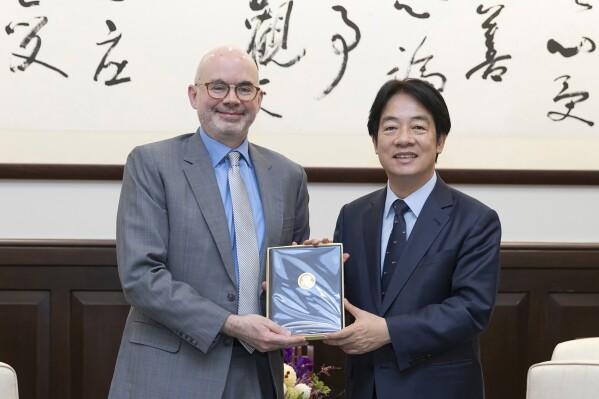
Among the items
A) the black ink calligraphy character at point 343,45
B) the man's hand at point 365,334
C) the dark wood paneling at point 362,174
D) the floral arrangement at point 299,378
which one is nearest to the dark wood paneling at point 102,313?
the dark wood paneling at point 362,174

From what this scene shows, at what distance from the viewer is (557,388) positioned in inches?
63.3

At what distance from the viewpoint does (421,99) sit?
83.0 inches

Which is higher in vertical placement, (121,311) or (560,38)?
(560,38)

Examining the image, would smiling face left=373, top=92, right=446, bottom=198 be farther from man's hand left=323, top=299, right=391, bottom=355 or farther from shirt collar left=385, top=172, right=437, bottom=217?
man's hand left=323, top=299, right=391, bottom=355

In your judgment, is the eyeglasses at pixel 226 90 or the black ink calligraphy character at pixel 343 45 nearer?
the eyeglasses at pixel 226 90

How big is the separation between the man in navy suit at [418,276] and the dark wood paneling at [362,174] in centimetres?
86

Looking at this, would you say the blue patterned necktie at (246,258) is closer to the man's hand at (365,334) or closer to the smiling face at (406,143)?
the man's hand at (365,334)

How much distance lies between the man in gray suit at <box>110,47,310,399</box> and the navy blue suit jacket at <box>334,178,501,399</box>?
0.21 m

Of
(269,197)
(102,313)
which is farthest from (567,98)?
(102,313)

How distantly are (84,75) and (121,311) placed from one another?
32.7 inches

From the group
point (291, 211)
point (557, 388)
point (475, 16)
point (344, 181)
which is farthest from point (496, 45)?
point (557, 388)

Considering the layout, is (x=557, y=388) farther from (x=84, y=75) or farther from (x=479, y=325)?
(x=84, y=75)

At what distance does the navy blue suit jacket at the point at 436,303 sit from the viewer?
1.98 meters

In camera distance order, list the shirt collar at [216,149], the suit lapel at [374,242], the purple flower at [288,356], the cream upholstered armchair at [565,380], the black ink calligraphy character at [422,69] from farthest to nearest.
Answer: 1. the black ink calligraphy character at [422,69]
2. the purple flower at [288,356]
3. the shirt collar at [216,149]
4. the suit lapel at [374,242]
5. the cream upholstered armchair at [565,380]
